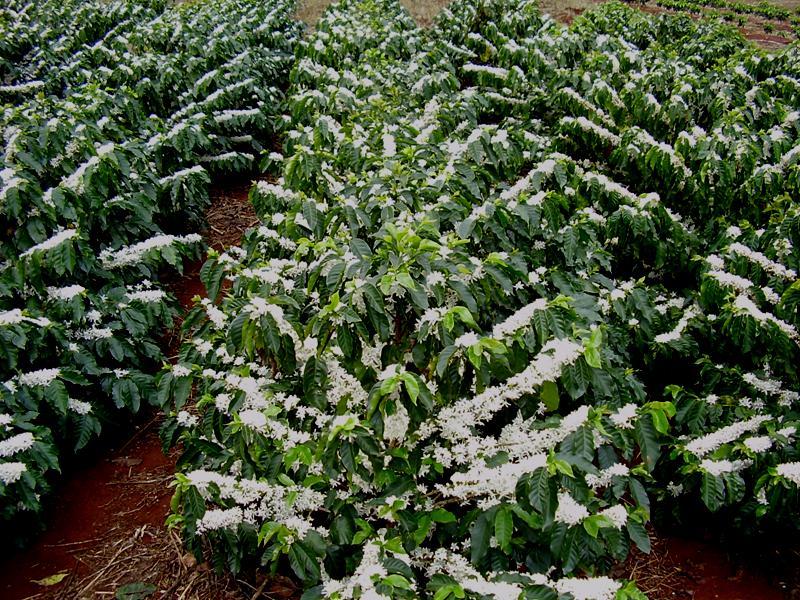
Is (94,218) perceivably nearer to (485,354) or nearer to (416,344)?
(416,344)

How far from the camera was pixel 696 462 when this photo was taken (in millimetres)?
2938

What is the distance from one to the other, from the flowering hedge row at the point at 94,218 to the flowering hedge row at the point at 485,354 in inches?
29.7

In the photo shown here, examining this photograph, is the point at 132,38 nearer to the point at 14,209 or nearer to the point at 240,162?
the point at 240,162

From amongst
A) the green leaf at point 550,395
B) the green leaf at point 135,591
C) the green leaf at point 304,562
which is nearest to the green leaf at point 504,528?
the green leaf at point 550,395

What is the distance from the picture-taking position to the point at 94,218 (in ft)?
13.6

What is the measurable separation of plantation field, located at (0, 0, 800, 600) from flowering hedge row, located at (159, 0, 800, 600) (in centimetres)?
2

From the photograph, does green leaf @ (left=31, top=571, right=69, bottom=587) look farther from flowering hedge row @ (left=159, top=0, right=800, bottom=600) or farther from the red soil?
flowering hedge row @ (left=159, top=0, right=800, bottom=600)

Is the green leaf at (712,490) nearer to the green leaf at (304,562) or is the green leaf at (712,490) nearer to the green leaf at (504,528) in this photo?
the green leaf at (504,528)

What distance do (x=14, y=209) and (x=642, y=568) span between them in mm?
4268

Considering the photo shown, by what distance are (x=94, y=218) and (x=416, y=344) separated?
9.99ft

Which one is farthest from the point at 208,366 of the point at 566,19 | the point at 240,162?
the point at 566,19

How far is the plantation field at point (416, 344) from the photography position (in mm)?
2102

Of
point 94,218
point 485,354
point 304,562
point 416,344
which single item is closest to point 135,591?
point 304,562

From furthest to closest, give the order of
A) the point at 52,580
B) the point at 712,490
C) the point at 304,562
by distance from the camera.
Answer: the point at 52,580 < the point at 712,490 < the point at 304,562
